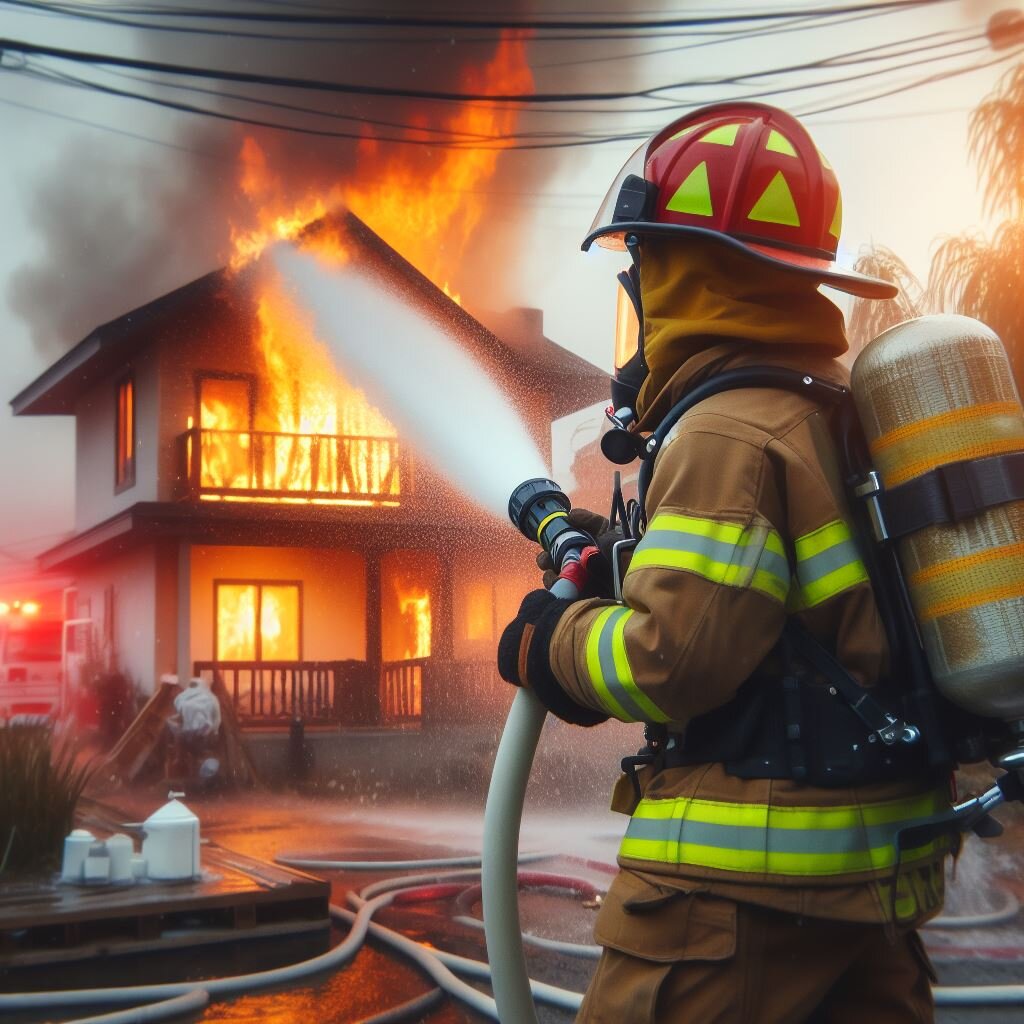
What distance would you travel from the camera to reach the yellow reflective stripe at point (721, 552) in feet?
3.98

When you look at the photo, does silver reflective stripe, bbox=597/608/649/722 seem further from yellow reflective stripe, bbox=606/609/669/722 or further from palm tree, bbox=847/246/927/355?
palm tree, bbox=847/246/927/355

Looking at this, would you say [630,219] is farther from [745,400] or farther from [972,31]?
A: [972,31]

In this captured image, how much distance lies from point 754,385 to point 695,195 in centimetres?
27

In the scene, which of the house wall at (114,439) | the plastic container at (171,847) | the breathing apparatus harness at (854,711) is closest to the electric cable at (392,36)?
the house wall at (114,439)

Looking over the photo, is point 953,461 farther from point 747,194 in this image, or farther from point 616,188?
point 616,188

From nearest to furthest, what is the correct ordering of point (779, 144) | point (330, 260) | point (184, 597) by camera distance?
point (779, 144), point (330, 260), point (184, 597)

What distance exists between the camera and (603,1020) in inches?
49.9

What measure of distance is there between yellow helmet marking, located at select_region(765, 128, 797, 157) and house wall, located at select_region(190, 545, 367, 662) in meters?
7.63

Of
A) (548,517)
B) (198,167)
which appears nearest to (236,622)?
(198,167)

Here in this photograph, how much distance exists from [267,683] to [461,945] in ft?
17.2

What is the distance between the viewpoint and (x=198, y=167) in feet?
24.1

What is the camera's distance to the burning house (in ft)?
26.6

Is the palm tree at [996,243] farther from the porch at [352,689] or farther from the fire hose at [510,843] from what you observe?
the fire hose at [510,843]

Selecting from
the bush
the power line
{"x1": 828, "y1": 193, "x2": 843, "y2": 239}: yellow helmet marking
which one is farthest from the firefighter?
the power line
